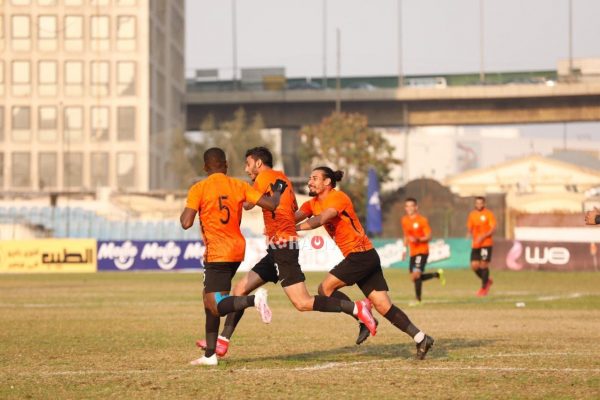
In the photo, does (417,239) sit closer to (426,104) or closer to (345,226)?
(345,226)

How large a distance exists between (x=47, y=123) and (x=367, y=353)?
8672 cm

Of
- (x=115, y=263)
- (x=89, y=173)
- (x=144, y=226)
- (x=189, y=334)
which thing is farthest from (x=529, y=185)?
(x=189, y=334)

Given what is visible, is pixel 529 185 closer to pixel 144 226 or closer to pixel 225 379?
Result: pixel 144 226

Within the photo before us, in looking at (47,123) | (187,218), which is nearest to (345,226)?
(187,218)

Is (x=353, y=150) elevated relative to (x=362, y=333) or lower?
elevated

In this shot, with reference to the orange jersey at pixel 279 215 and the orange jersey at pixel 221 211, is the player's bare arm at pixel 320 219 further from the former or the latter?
the orange jersey at pixel 221 211

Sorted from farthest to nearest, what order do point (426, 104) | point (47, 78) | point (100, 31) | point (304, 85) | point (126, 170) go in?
point (304, 85) → point (426, 104) → point (47, 78) → point (100, 31) → point (126, 170)

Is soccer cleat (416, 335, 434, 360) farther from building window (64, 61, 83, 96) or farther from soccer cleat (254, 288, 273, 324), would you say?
building window (64, 61, 83, 96)

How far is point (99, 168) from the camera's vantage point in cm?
9794

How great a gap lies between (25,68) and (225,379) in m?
89.4

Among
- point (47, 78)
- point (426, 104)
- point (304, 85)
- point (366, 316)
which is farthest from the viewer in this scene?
point (304, 85)

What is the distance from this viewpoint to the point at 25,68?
9812 centimetres

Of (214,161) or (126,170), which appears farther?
(126,170)

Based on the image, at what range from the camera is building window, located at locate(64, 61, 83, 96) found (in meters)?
97.8
